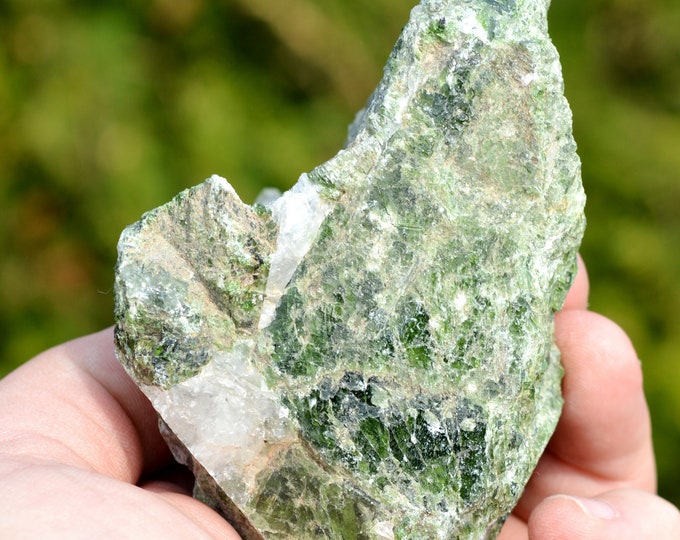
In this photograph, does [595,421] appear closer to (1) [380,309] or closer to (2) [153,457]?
(1) [380,309]

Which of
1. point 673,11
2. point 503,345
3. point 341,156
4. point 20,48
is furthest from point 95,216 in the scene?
point 673,11

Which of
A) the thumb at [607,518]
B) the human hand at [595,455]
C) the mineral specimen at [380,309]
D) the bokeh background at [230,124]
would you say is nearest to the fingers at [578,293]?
the human hand at [595,455]

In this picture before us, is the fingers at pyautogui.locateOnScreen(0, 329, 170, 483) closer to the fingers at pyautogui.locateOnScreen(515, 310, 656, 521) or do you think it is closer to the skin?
the skin

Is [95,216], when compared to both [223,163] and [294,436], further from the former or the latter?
[294,436]

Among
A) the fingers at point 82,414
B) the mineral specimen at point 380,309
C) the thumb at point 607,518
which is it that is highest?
the mineral specimen at point 380,309

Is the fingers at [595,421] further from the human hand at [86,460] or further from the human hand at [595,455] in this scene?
the human hand at [86,460]

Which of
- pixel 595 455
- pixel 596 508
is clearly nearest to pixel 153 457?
pixel 596 508

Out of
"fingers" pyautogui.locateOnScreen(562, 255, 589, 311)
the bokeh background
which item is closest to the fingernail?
"fingers" pyautogui.locateOnScreen(562, 255, 589, 311)
